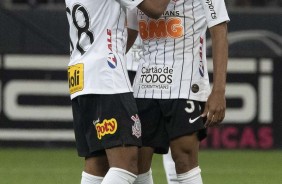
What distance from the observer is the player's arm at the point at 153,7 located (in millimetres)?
6328

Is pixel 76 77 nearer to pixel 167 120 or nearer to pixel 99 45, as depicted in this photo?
pixel 99 45

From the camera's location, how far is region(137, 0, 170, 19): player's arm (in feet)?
20.8

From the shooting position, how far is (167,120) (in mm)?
6836

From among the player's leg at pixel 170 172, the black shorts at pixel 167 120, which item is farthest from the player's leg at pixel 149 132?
the player's leg at pixel 170 172

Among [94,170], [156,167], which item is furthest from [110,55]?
[156,167]

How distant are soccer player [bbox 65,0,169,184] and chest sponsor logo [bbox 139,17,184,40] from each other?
0.47 m

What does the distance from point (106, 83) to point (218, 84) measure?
0.72 m

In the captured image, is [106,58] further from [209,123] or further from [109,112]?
[209,123]

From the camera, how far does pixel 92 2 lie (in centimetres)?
630

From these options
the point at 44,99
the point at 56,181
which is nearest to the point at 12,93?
the point at 44,99

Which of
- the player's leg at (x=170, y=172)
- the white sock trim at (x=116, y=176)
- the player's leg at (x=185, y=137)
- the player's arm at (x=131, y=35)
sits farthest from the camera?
the player's leg at (x=170, y=172)

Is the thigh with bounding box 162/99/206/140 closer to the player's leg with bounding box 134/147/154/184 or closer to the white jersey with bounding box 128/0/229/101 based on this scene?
the white jersey with bounding box 128/0/229/101

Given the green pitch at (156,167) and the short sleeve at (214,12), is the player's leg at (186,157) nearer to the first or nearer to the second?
the short sleeve at (214,12)

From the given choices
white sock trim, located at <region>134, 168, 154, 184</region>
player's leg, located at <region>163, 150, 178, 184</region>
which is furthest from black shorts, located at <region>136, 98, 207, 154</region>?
player's leg, located at <region>163, 150, 178, 184</region>
